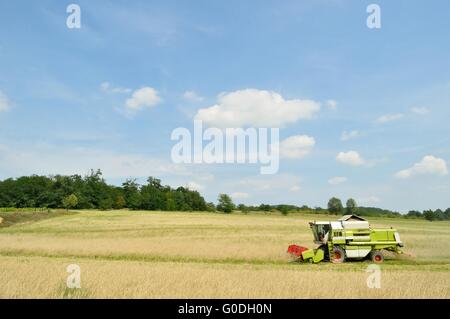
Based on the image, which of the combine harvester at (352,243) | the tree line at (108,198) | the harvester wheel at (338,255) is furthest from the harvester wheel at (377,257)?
the tree line at (108,198)

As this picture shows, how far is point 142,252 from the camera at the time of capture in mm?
24422

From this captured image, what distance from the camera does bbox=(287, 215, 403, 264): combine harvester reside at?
72.8 ft

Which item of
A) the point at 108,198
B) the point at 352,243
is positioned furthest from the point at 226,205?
the point at 352,243

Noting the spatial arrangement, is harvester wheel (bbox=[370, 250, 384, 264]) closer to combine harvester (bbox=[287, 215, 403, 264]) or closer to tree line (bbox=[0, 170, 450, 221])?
combine harvester (bbox=[287, 215, 403, 264])

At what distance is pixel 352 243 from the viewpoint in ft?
73.5

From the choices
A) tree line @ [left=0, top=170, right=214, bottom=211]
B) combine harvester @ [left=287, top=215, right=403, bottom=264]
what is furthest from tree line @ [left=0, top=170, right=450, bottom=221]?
A: combine harvester @ [left=287, top=215, right=403, bottom=264]

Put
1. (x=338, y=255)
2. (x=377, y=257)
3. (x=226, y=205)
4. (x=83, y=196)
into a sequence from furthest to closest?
1. (x=226, y=205)
2. (x=83, y=196)
3. (x=377, y=257)
4. (x=338, y=255)

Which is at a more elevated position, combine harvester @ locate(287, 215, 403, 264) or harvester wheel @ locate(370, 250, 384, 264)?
combine harvester @ locate(287, 215, 403, 264)

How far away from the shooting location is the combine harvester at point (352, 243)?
22203mm

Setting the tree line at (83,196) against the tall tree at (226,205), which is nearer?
the tree line at (83,196)

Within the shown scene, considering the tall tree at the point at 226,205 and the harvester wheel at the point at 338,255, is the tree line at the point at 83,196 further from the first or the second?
the harvester wheel at the point at 338,255

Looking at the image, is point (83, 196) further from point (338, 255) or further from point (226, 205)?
point (338, 255)

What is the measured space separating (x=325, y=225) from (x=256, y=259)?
4.67 meters
